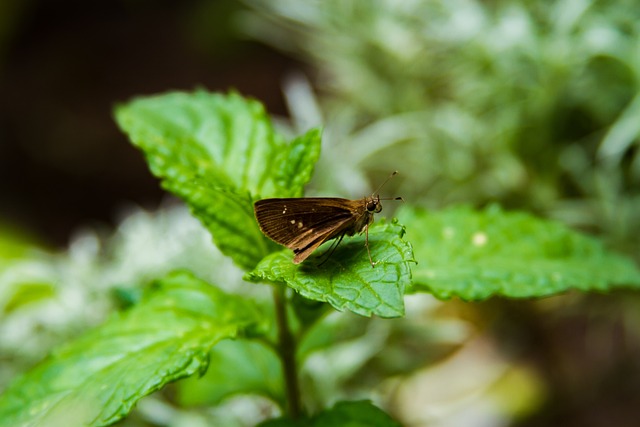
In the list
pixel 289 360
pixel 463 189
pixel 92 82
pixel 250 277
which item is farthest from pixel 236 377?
pixel 92 82

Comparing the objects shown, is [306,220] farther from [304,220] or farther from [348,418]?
[348,418]

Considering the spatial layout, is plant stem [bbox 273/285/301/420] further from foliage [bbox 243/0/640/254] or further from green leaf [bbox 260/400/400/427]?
foliage [bbox 243/0/640/254]

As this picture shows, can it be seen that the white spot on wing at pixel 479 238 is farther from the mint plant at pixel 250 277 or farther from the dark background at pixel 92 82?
the dark background at pixel 92 82

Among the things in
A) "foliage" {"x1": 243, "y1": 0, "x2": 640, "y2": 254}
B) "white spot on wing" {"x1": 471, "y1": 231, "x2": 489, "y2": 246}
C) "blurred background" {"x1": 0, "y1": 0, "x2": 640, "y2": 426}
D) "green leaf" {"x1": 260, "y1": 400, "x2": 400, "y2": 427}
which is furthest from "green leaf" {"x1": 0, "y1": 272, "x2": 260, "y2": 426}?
"foliage" {"x1": 243, "y1": 0, "x2": 640, "y2": 254}

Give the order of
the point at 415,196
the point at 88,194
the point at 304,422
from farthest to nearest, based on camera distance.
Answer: the point at 88,194 < the point at 415,196 < the point at 304,422

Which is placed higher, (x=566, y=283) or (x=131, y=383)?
(x=566, y=283)

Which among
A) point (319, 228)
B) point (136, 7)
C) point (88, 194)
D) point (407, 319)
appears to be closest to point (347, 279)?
point (319, 228)

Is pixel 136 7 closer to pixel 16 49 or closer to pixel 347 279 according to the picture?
pixel 16 49

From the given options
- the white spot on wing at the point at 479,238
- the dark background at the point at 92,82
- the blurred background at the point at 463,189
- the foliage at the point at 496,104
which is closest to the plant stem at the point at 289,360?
the white spot on wing at the point at 479,238
